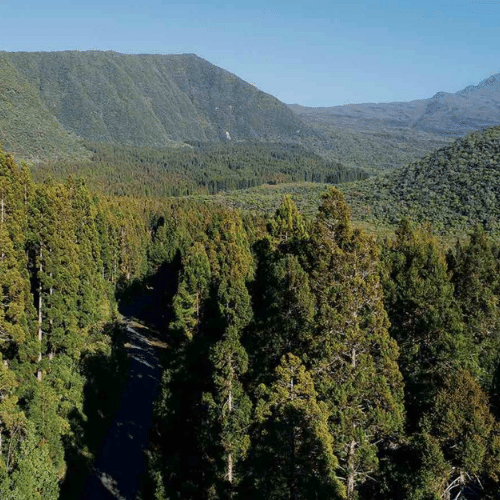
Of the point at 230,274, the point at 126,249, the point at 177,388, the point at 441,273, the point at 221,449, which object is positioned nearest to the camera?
the point at 221,449

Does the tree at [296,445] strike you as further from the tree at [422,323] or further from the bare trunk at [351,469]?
the tree at [422,323]

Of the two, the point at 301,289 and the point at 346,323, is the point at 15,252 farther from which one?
the point at 346,323

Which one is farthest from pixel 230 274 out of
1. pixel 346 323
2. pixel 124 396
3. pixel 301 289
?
pixel 124 396

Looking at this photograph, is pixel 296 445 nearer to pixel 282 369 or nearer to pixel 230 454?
pixel 282 369

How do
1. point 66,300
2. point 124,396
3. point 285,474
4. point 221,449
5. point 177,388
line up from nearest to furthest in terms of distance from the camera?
point 285,474 < point 221,449 < point 177,388 < point 66,300 < point 124,396

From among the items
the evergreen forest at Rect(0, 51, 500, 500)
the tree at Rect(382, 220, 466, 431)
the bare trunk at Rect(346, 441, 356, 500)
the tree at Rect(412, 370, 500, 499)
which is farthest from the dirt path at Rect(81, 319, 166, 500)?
the tree at Rect(412, 370, 500, 499)
